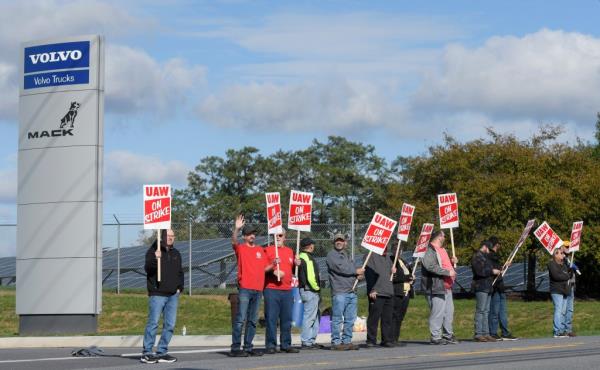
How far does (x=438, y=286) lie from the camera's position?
20.9m

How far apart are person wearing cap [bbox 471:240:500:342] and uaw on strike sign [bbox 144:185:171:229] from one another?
6.40m

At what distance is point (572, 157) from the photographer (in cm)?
4556

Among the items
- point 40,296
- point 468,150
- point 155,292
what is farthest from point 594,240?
point 155,292

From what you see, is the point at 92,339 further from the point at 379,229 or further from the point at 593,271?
the point at 593,271

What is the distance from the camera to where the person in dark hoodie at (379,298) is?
20.0 m

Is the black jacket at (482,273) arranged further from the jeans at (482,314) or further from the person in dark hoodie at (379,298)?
the person in dark hoodie at (379,298)

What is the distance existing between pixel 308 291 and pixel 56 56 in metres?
8.60

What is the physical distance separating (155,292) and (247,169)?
6122 centimetres

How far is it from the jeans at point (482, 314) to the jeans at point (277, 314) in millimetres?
4740

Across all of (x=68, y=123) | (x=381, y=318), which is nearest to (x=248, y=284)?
(x=381, y=318)

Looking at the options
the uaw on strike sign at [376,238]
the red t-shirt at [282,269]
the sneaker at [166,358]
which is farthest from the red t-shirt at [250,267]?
the uaw on strike sign at [376,238]

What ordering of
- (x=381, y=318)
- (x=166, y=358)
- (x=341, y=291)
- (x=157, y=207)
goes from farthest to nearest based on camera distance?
(x=381, y=318), (x=341, y=291), (x=157, y=207), (x=166, y=358)

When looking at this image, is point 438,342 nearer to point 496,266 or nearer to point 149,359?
point 496,266

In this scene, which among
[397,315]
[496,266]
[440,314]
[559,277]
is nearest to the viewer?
[440,314]
